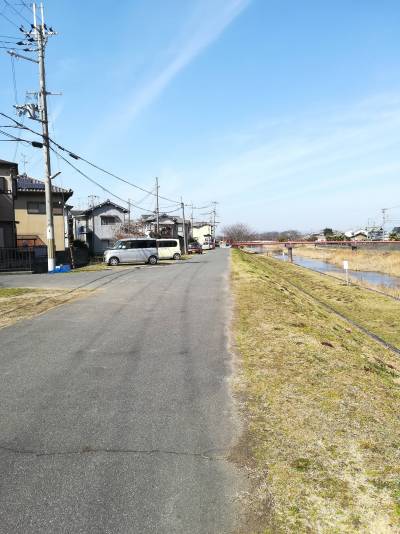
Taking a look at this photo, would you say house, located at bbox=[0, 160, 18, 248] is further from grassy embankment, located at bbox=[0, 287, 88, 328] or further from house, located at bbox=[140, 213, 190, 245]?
house, located at bbox=[140, 213, 190, 245]

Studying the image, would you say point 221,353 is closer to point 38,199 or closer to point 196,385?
point 196,385

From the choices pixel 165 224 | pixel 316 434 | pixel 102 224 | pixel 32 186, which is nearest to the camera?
pixel 316 434

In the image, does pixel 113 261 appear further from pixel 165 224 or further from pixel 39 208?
pixel 165 224

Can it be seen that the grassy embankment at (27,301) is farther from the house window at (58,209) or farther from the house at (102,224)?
the house at (102,224)

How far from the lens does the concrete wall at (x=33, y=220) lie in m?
32.0

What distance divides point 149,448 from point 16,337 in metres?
4.80

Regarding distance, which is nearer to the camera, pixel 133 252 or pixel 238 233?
pixel 133 252

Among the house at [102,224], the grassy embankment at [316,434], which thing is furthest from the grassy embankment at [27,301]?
the house at [102,224]

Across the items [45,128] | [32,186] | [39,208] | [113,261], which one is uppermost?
[45,128]

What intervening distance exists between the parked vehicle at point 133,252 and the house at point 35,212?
22.6 feet

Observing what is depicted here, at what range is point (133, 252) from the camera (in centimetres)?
2761

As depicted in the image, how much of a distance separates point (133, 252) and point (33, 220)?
10737 mm

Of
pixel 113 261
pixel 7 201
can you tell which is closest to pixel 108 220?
pixel 113 261

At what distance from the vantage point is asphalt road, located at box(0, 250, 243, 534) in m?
2.75
